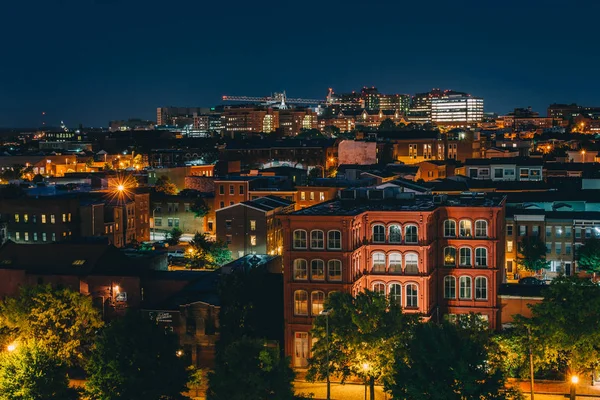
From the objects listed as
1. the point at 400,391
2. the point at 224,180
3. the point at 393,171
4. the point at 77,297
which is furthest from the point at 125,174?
the point at 400,391

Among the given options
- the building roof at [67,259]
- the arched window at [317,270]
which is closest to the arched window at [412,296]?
the arched window at [317,270]

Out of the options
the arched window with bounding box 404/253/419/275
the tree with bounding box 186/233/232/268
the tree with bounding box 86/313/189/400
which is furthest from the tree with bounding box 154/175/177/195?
the tree with bounding box 86/313/189/400

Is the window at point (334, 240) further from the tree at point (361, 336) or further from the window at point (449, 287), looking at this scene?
the window at point (449, 287)

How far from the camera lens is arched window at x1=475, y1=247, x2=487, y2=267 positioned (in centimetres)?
5569

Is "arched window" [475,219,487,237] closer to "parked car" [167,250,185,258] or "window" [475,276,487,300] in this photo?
"window" [475,276,487,300]

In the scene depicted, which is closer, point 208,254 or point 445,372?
point 445,372

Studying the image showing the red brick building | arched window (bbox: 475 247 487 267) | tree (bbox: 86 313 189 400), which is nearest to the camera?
tree (bbox: 86 313 189 400)

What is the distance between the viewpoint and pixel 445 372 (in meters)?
38.5

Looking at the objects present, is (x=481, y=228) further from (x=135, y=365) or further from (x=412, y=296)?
(x=135, y=365)

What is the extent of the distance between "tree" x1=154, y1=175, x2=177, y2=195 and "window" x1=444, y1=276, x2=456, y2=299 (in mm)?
58630

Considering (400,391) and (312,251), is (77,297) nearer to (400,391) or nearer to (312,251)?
(312,251)

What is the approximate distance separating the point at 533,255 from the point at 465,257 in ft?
60.0

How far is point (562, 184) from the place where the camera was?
326 feet

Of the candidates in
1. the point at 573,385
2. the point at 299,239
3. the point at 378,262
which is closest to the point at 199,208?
the point at 378,262
